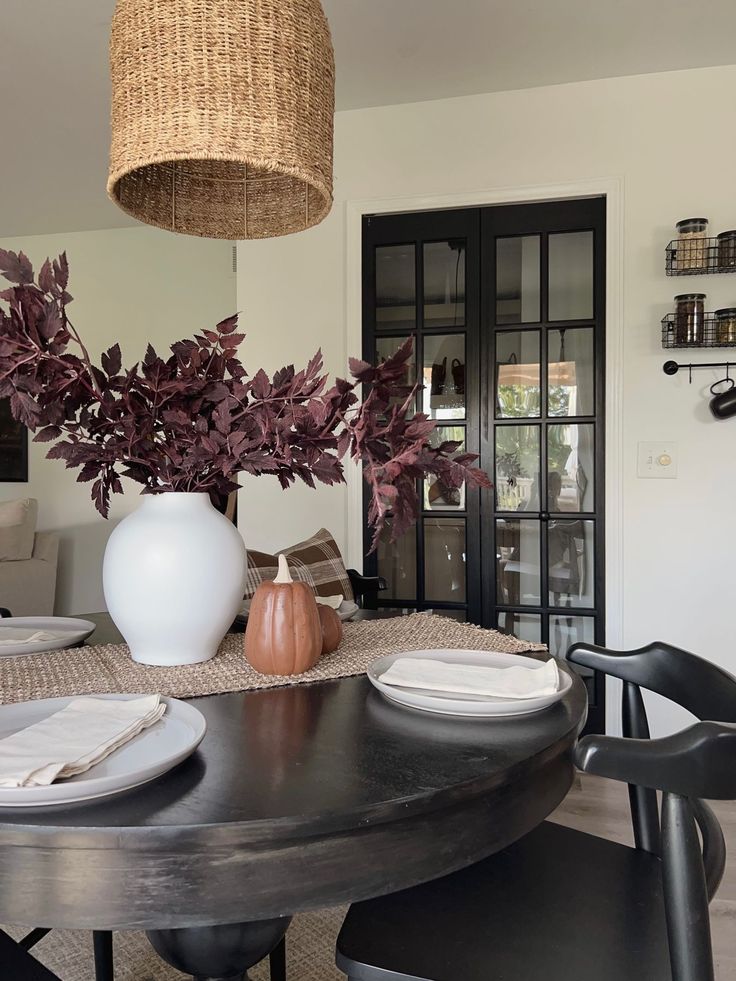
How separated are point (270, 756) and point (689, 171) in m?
2.98

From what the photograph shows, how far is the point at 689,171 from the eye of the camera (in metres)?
2.96

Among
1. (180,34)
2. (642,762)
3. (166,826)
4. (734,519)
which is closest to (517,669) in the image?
(642,762)

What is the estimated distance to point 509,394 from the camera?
3219mm

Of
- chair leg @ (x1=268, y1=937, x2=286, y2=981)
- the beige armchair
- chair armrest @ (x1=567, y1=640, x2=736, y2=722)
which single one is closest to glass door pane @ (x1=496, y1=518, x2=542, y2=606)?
chair armrest @ (x1=567, y1=640, x2=736, y2=722)

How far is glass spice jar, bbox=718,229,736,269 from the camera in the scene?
2.82 meters

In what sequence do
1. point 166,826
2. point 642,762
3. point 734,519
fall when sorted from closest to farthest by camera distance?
point 166,826 < point 642,762 < point 734,519

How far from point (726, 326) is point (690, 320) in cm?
14

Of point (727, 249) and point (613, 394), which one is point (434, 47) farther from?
point (613, 394)

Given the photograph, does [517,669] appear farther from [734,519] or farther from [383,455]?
[734,519]

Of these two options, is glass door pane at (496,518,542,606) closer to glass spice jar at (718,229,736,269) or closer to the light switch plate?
the light switch plate

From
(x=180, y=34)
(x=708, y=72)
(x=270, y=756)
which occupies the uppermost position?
(x=708, y=72)

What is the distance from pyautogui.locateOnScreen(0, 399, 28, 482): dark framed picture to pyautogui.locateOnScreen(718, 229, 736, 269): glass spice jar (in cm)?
457

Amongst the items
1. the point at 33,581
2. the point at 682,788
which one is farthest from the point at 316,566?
the point at 33,581

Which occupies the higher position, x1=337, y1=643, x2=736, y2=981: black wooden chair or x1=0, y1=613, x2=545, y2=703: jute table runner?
x1=0, y1=613, x2=545, y2=703: jute table runner
